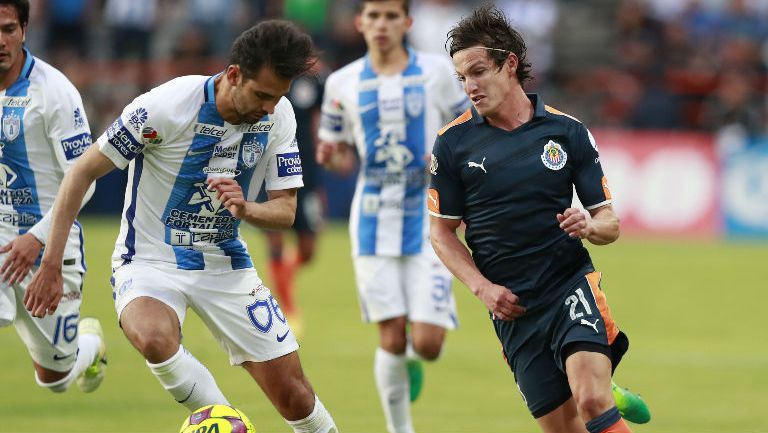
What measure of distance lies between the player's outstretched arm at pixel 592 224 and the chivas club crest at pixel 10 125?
3.04 m

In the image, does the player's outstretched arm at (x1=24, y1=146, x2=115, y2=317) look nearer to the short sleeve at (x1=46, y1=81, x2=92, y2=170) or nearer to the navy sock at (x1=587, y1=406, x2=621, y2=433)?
the short sleeve at (x1=46, y1=81, x2=92, y2=170)

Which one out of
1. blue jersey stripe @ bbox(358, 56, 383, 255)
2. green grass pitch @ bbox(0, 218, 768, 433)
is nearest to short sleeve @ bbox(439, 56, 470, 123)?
blue jersey stripe @ bbox(358, 56, 383, 255)

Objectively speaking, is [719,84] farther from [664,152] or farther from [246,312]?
[246,312]

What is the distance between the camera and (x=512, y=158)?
639 cm

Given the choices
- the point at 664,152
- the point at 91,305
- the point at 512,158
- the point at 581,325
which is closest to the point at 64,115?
the point at 512,158

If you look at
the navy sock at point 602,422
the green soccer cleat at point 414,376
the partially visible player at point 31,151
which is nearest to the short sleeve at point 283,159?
the partially visible player at point 31,151

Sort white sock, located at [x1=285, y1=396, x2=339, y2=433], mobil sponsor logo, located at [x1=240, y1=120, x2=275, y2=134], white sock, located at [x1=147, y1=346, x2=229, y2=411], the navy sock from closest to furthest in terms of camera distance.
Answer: the navy sock
white sock, located at [x1=147, y1=346, x2=229, y2=411]
mobil sponsor logo, located at [x1=240, y1=120, x2=275, y2=134]
white sock, located at [x1=285, y1=396, x2=339, y2=433]

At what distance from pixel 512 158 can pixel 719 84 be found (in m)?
19.2

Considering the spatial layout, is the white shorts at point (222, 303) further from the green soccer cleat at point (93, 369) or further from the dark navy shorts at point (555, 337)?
the green soccer cleat at point (93, 369)

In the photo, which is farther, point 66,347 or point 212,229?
point 66,347

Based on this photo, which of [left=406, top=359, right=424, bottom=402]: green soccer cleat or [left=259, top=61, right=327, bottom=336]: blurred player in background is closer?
[left=406, top=359, right=424, bottom=402]: green soccer cleat

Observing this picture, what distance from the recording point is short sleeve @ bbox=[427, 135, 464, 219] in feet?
21.3

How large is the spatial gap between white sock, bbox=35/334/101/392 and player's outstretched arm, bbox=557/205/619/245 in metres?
3.40

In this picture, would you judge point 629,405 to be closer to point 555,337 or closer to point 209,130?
point 555,337
